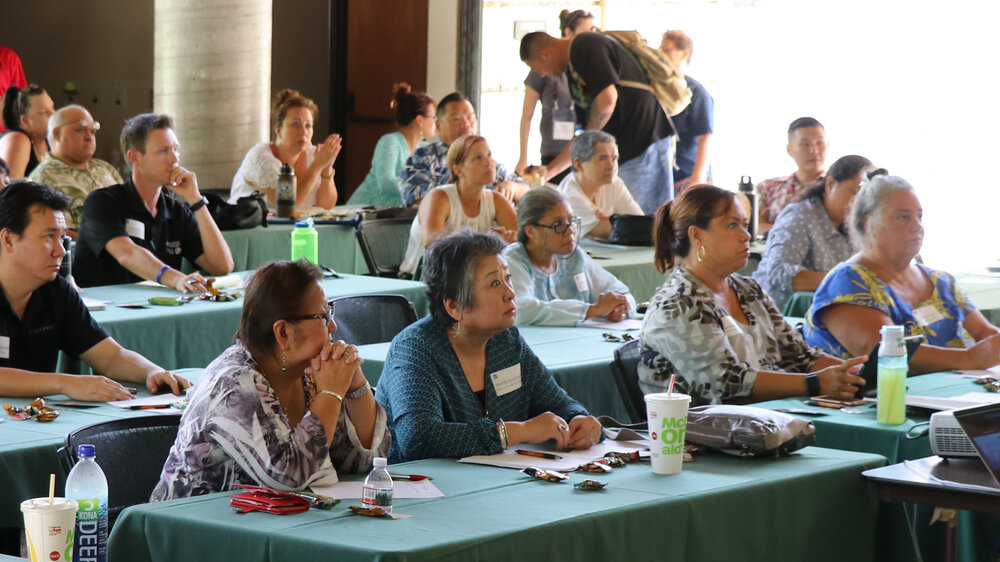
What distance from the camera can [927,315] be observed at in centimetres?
415

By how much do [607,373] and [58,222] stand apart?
1683mm

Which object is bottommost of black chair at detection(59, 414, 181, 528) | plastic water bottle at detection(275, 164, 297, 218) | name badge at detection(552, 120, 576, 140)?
black chair at detection(59, 414, 181, 528)

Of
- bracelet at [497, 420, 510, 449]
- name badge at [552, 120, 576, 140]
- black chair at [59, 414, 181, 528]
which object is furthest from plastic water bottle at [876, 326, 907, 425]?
name badge at [552, 120, 576, 140]

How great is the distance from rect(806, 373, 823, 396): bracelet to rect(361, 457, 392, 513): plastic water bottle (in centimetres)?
157

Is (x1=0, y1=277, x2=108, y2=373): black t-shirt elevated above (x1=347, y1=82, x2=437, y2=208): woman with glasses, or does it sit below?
below

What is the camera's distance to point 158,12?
8.63 metres

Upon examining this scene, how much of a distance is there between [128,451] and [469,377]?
0.79 meters

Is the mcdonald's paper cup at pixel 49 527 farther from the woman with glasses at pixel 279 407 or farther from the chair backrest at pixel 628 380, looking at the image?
the chair backrest at pixel 628 380

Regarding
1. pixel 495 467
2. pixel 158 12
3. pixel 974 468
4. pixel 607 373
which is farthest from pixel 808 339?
pixel 158 12

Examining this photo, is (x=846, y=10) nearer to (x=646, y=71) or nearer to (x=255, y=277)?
(x=646, y=71)

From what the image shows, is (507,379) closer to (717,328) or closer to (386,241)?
(717,328)

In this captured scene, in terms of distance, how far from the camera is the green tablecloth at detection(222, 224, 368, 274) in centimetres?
652

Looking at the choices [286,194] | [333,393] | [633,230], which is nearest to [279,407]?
[333,393]

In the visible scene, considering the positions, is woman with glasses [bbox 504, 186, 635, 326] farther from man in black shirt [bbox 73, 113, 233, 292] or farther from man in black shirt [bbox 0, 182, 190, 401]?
man in black shirt [bbox 0, 182, 190, 401]
